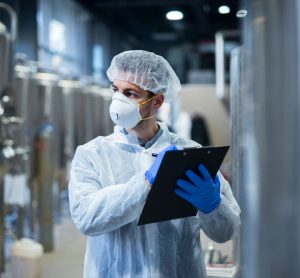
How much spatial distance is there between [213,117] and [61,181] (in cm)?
163

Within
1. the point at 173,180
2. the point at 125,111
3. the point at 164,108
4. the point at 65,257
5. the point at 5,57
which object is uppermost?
the point at 5,57

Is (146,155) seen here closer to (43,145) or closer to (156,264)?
(156,264)

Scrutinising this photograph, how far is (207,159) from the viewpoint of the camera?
1.19 metres

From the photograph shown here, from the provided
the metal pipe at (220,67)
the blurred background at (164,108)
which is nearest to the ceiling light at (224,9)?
the blurred background at (164,108)

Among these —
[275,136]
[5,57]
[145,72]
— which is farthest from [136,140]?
[5,57]

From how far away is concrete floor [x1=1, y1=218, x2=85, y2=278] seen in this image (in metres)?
3.46

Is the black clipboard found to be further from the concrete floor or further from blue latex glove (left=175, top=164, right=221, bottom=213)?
the concrete floor

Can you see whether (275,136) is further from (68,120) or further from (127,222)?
(68,120)

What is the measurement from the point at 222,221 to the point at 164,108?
2.84m

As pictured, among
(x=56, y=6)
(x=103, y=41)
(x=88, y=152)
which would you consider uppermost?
(x=56, y=6)

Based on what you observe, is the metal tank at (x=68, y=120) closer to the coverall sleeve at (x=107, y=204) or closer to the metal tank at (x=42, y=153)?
the metal tank at (x=42, y=153)

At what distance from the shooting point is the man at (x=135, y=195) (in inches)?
46.3

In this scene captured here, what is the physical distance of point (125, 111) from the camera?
1.37 meters

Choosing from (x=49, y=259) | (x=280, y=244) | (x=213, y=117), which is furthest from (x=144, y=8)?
(x=280, y=244)
